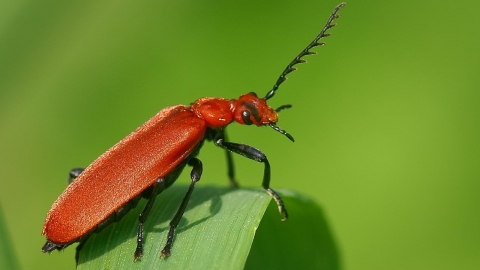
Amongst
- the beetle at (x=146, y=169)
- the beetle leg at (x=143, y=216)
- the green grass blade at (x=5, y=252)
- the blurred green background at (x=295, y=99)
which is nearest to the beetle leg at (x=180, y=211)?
the beetle at (x=146, y=169)

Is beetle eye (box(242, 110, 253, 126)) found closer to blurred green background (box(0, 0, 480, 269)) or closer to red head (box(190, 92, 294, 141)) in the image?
A: red head (box(190, 92, 294, 141))

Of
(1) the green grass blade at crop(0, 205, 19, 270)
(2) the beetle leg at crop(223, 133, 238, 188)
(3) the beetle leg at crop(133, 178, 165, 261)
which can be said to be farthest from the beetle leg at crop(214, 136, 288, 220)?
(1) the green grass blade at crop(0, 205, 19, 270)

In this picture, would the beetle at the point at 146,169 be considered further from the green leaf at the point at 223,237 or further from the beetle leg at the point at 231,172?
the beetle leg at the point at 231,172

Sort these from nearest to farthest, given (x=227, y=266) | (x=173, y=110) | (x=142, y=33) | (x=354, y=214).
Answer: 1. (x=227, y=266)
2. (x=173, y=110)
3. (x=354, y=214)
4. (x=142, y=33)

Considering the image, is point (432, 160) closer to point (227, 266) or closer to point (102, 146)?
point (227, 266)

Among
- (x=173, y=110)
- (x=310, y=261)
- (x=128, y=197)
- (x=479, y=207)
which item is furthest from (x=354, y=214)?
(x=128, y=197)

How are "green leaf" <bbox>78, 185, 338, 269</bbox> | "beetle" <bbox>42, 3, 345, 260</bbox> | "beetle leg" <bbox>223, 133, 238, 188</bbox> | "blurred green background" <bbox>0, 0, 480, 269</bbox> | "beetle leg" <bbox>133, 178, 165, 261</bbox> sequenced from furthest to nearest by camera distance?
1. "blurred green background" <bbox>0, 0, 480, 269</bbox>
2. "beetle leg" <bbox>223, 133, 238, 188</bbox>
3. "beetle" <bbox>42, 3, 345, 260</bbox>
4. "beetle leg" <bbox>133, 178, 165, 261</bbox>
5. "green leaf" <bbox>78, 185, 338, 269</bbox>
